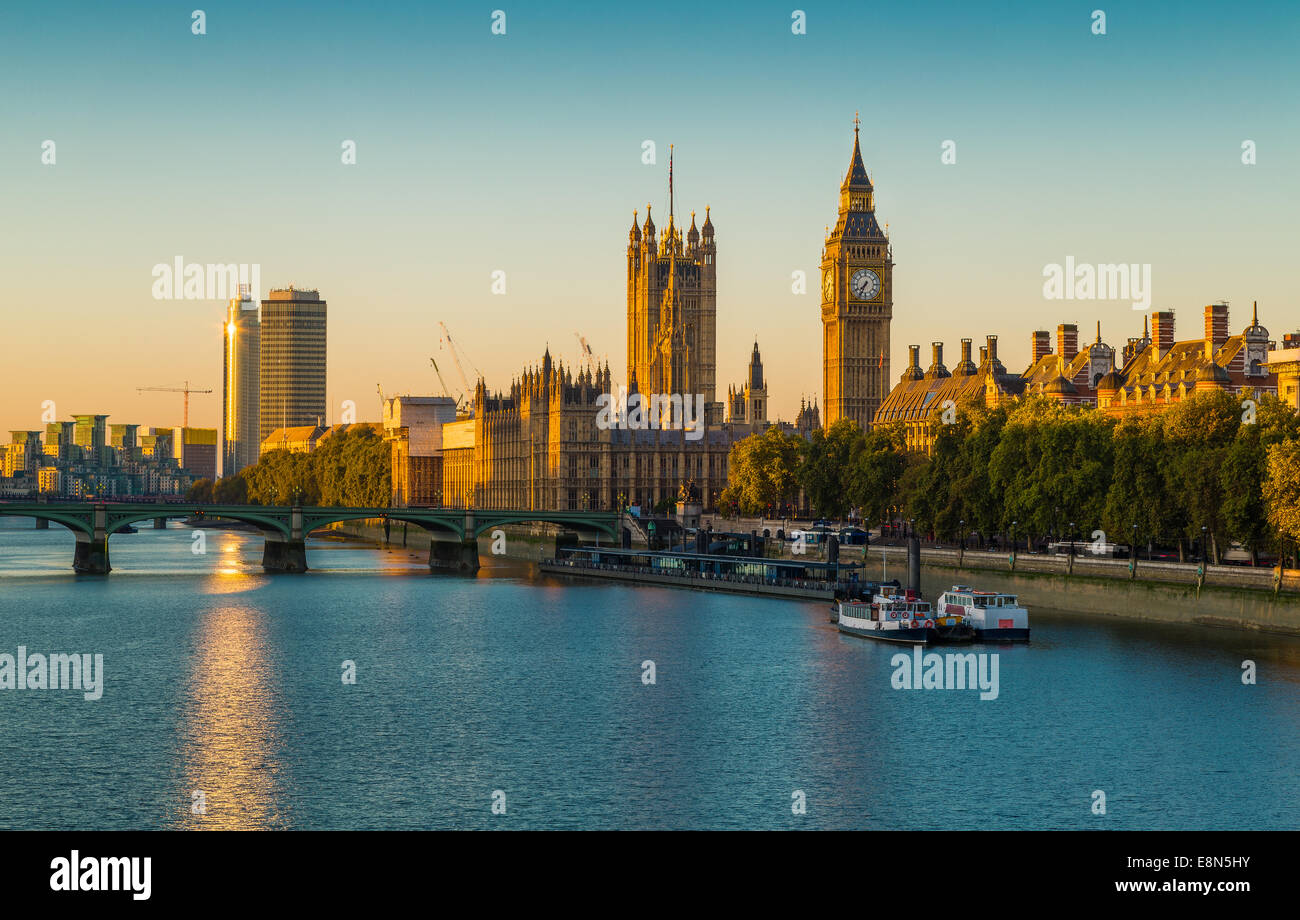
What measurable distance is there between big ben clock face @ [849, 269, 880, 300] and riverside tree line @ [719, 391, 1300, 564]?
2441 inches

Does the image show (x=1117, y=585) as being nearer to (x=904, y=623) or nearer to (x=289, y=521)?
(x=904, y=623)

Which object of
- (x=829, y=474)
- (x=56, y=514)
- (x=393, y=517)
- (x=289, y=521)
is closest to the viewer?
(x=56, y=514)

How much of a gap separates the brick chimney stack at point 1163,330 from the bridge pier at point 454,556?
52994 millimetres

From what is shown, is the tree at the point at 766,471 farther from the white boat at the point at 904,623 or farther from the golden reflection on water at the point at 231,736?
the golden reflection on water at the point at 231,736

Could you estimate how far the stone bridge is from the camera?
113125 millimetres

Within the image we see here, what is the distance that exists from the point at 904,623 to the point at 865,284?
11382cm

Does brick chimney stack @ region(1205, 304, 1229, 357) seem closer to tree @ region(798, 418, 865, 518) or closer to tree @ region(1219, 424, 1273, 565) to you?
tree @ region(798, 418, 865, 518)

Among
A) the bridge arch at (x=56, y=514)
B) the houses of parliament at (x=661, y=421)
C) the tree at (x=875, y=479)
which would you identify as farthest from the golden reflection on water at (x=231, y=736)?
the houses of parliament at (x=661, y=421)

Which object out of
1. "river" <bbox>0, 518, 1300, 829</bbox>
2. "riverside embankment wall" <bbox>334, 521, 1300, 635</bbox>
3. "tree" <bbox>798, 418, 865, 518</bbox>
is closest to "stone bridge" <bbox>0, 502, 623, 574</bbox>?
"tree" <bbox>798, 418, 865, 518</bbox>

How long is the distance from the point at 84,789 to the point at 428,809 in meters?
9.06

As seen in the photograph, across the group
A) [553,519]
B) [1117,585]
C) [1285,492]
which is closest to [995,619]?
[1117,585]

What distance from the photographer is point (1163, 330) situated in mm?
131000

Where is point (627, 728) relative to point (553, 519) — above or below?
below
